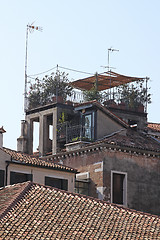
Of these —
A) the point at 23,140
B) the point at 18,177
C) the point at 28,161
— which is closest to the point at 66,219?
the point at 18,177

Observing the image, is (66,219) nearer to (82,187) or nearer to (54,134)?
(82,187)

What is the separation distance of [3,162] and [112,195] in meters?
6.88

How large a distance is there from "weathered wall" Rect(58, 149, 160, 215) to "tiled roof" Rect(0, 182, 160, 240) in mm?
7530

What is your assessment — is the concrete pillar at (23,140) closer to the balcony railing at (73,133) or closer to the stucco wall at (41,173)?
the balcony railing at (73,133)

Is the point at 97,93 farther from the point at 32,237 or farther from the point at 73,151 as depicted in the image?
the point at 32,237

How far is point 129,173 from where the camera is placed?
124 feet

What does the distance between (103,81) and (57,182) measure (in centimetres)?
1132

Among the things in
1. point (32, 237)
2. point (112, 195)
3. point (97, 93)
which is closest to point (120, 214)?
point (32, 237)

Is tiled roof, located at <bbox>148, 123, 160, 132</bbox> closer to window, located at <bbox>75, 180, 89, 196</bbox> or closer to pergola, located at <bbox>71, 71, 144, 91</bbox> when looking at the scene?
pergola, located at <bbox>71, 71, 144, 91</bbox>

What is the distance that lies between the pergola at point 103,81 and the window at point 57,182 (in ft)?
33.6

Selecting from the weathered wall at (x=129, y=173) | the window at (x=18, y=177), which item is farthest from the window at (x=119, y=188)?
the window at (x=18, y=177)

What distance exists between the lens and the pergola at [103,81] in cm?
4403

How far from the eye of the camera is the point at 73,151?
1532 inches

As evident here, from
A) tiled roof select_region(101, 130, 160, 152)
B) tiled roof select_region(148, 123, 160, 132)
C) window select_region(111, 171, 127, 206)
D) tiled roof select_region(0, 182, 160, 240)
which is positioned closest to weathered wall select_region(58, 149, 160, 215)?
window select_region(111, 171, 127, 206)
